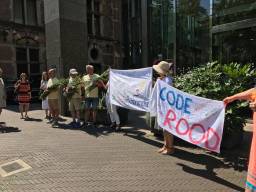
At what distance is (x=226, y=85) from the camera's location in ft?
22.2

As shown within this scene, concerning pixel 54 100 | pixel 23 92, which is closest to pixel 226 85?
pixel 54 100

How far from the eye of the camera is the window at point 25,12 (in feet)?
73.2

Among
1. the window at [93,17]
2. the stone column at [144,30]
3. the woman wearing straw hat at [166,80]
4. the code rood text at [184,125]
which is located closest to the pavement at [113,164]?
the woman wearing straw hat at [166,80]

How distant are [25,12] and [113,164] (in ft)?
61.9

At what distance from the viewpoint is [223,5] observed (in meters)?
12.1

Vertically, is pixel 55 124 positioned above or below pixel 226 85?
below

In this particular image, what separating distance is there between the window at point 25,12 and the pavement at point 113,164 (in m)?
15.2

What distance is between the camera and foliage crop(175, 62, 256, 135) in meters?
6.53

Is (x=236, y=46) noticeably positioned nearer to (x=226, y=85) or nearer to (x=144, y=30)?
(x=226, y=85)

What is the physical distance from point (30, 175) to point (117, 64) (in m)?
23.1

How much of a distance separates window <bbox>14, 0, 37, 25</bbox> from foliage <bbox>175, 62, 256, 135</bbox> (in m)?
17.8

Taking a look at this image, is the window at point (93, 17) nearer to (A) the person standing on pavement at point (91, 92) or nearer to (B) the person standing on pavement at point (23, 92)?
(B) the person standing on pavement at point (23, 92)

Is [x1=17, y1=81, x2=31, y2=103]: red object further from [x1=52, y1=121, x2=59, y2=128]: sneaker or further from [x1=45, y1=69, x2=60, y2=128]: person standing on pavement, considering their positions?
[x1=52, y1=121, x2=59, y2=128]: sneaker

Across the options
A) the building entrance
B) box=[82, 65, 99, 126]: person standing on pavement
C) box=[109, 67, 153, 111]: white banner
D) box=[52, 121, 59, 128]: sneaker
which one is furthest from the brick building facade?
box=[109, 67, 153, 111]: white banner
